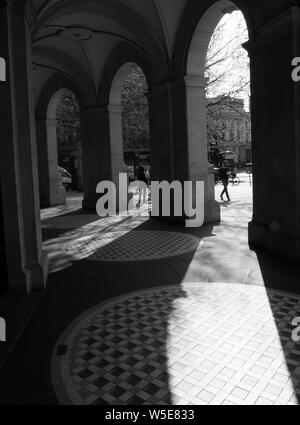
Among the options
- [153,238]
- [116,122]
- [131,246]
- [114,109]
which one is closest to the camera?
[131,246]

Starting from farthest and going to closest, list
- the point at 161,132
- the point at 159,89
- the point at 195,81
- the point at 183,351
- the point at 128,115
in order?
the point at 128,115, the point at 161,132, the point at 159,89, the point at 195,81, the point at 183,351

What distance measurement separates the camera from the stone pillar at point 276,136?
682cm

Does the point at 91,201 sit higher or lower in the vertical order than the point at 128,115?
lower

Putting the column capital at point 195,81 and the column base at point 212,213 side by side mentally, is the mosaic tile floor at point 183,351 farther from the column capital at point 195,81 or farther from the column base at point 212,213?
the column capital at point 195,81

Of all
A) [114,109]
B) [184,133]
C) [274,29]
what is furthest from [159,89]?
[274,29]

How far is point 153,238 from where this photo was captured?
964 centimetres

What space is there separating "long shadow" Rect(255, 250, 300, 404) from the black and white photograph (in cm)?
3

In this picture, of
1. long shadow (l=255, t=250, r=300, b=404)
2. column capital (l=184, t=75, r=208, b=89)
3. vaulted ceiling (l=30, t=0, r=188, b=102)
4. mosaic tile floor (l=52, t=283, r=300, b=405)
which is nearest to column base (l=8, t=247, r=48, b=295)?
mosaic tile floor (l=52, t=283, r=300, b=405)

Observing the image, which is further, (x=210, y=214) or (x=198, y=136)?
(x=210, y=214)

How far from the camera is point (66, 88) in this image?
55.0 ft

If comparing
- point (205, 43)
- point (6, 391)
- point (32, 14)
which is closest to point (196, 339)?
point (6, 391)

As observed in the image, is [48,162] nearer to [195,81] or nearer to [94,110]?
[94,110]

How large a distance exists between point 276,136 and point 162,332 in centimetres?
458

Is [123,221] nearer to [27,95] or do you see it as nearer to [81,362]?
[27,95]
